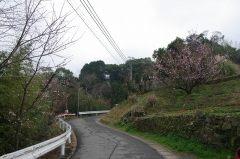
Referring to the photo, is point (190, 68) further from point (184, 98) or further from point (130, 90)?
point (130, 90)

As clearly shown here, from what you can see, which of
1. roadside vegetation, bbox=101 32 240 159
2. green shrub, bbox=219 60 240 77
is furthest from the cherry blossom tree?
green shrub, bbox=219 60 240 77

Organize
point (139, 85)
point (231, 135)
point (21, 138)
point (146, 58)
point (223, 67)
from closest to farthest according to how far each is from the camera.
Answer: point (231, 135) → point (21, 138) → point (223, 67) → point (139, 85) → point (146, 58)

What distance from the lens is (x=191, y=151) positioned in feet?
29.3

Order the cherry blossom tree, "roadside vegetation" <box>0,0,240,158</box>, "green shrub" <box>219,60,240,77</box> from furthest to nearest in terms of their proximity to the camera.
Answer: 1. "green shrub" <box>219,60,240,77</box>
2. the cherry blossom tree
3. "roadside vegetation" <box>0,0,240,158</box>

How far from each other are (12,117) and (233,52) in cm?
3354

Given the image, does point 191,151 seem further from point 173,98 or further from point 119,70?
point 119,70

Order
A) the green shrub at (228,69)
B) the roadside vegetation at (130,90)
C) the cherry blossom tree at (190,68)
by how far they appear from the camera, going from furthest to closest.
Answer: the green shrub at (228,69) < the cherry blossom tree at (190,68) < the roadside vegetation at (130,90)

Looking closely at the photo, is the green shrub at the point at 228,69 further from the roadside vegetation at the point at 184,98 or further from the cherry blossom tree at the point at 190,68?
the cherry blossom tree at the point at 190,68

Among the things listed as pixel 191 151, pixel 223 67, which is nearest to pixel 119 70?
pixel 223 67

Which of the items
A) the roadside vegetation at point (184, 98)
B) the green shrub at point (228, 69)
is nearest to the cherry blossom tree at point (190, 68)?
the roadside vegetation at point (184, 98)

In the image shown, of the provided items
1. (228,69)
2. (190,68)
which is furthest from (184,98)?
(228,69)

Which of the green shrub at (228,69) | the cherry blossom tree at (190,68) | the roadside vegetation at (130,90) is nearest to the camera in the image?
the roadside vegetation at (130,90)

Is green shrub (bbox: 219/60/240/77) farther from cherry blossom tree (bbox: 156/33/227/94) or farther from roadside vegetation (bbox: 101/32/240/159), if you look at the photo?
cherry blossom tree (bbox: 156/33/227/94)

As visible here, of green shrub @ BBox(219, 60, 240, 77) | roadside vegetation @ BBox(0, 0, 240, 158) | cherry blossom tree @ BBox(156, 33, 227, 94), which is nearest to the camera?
roadside vegetation @ BBox(0, 0, 240, 158)
